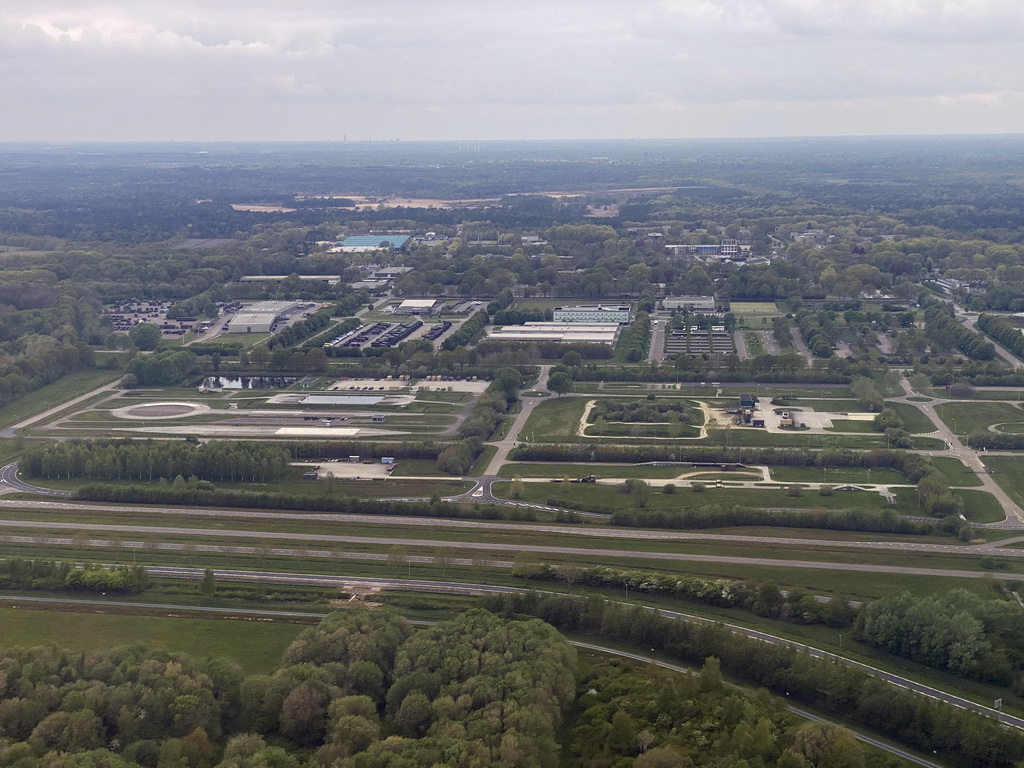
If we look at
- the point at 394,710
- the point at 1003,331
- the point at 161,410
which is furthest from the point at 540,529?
the point at 1003,331

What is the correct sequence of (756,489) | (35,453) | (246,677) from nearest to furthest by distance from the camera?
(246,677), (756,489), (35,453)

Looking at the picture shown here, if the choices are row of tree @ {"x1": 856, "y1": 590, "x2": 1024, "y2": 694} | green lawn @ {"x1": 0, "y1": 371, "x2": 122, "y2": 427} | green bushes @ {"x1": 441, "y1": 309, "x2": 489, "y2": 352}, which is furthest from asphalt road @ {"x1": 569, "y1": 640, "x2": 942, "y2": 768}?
green lawn @ {"x1": 0, "y1": 371, "x2": 122, "y2": 427}

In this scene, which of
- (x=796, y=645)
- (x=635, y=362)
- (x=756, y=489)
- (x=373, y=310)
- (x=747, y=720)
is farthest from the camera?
(x=373, y=310)

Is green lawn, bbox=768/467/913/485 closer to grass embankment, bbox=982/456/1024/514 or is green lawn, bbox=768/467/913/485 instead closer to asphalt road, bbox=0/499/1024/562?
grass embankment, bbox=982/456/1024/514

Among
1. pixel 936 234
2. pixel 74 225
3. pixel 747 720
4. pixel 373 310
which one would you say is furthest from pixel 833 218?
pixel 747 720

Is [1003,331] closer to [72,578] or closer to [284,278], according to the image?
[72,578]

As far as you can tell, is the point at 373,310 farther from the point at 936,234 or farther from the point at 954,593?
the point at 936,234

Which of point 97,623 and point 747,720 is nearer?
point 747,720

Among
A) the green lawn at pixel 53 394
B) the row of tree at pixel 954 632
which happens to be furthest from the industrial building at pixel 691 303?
the row of tree at pixel 954 632
